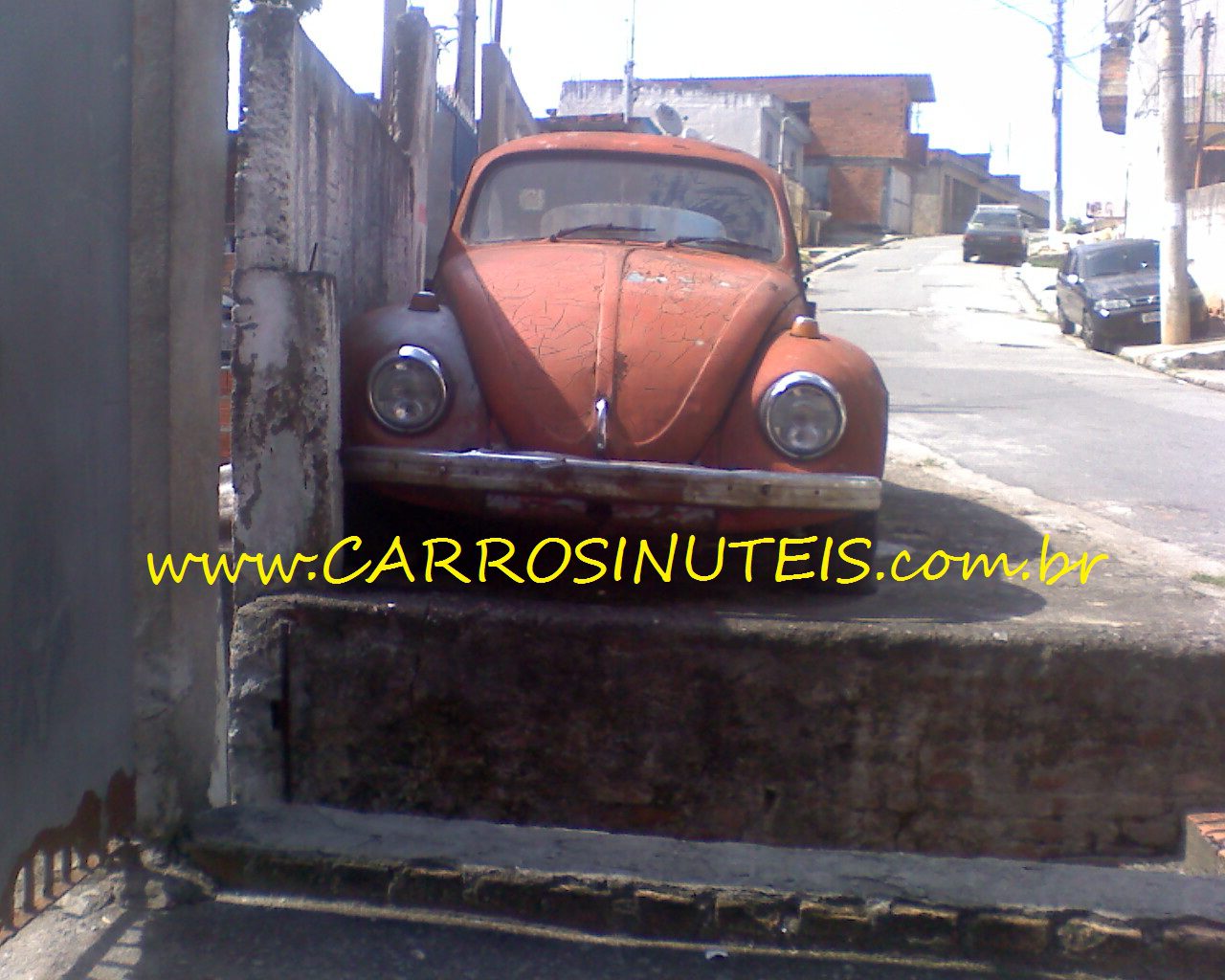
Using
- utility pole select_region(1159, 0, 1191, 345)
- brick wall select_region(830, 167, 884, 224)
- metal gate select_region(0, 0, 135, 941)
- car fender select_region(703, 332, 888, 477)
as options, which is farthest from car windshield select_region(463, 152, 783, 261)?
brick wall select_region(830, 167, 884, 224)

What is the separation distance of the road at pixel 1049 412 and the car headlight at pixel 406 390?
3590 mm

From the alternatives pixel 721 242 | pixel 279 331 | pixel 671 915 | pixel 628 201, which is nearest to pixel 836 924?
pixel 671 915

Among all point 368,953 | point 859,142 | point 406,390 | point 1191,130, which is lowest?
point 368,953

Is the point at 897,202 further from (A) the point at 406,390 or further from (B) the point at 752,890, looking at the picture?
(B) the point at 752,890

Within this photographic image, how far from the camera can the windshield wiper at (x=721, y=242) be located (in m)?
4.84

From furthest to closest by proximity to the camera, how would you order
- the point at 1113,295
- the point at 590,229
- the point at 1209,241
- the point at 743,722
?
1. the point at 1209,241
2. the point at 1113,295
3. the point at 590,229
4. the point at 743,722

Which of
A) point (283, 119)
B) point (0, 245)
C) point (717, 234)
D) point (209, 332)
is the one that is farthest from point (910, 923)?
point (717, 234)

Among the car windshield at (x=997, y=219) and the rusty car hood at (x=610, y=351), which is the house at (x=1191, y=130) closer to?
the car windshield at (x=997, y=219)

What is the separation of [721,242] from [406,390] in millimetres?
1817

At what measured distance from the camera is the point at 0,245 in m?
2.26

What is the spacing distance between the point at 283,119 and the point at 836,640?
2111 mm

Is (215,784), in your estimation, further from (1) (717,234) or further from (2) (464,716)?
(1) (717,234)

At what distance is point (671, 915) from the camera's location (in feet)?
8.91

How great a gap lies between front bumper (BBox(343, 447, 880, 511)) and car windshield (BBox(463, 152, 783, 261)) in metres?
1.74
